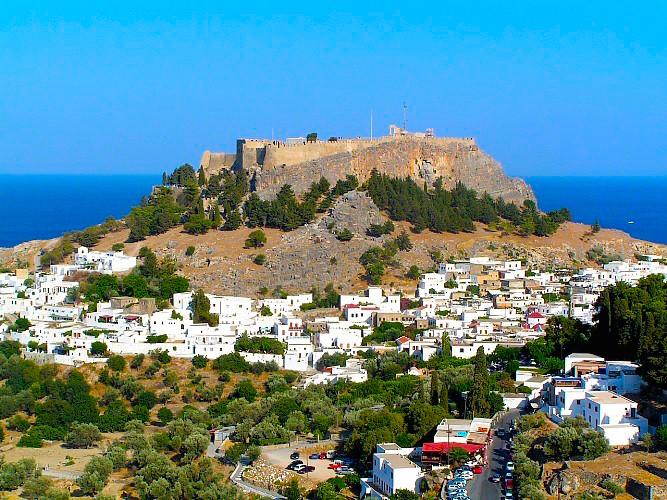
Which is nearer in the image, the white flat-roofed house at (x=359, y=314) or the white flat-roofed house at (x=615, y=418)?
the white flat-roofed house at (x=615, y=418)

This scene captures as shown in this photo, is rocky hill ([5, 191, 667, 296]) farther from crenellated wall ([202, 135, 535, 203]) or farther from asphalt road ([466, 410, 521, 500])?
asphalt road ([466, 410, 521, 500])

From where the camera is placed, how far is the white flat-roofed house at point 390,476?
2406cm

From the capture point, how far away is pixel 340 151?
55.9 metres

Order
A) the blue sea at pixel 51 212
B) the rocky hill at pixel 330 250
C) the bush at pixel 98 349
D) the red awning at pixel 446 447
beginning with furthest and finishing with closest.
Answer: the blue sea at pixel 51 212
the rocky hill at pixel 330 250
the bush at pixel 98 349
the red awning at pixel 446 447

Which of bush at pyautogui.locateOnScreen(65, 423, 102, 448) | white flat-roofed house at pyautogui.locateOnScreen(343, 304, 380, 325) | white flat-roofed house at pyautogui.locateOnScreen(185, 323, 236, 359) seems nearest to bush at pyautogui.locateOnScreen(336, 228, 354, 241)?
white flat-roofed house at pyautogui.locateOnScreen(343, 304, 380, 325)

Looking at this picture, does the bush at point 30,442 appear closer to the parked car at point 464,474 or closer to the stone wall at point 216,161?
the parked car at point 464,474

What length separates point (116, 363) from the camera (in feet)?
123

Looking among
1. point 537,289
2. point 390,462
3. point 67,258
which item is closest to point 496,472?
point 390,462

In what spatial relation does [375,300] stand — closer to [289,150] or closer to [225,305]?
[225,305]

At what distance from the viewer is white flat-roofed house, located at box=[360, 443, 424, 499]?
78.9 feet

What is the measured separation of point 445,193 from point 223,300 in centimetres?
Answer: 1635

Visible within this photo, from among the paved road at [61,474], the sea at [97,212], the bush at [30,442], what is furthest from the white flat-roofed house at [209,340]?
the sea at [97,212]

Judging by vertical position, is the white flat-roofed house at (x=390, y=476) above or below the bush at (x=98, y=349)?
below

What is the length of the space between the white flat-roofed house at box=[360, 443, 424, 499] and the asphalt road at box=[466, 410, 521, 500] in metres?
1.30
